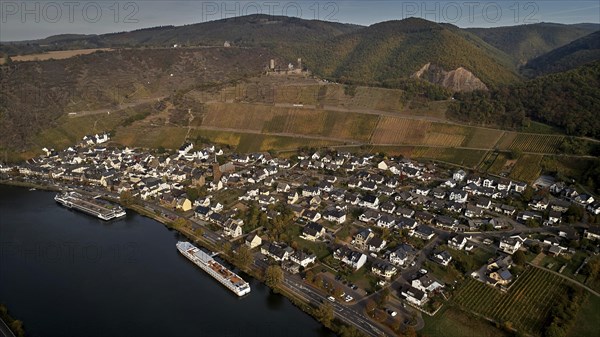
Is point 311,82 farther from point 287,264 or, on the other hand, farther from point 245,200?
point 287,264

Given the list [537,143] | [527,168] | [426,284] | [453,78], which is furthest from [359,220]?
[453,78]

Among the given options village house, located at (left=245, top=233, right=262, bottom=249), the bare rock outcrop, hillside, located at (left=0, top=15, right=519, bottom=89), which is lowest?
village house, located at (left=245, top=233, right=262, bottom=249)

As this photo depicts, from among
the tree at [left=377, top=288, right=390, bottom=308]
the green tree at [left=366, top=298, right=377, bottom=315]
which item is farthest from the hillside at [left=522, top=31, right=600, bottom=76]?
the green tree at [left=366, top=298, right=377, bottom=315]

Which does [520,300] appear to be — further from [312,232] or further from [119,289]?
[119,289]

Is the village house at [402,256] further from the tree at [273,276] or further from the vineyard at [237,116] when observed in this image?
the vineyard at [237,116]

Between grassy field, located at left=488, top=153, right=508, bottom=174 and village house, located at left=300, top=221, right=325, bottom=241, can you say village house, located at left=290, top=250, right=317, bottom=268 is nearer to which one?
village house, located at left=300, top=221, right=325, bottom=241

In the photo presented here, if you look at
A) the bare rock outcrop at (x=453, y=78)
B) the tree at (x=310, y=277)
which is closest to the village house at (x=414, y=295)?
the tree at (x=310, y=277)
